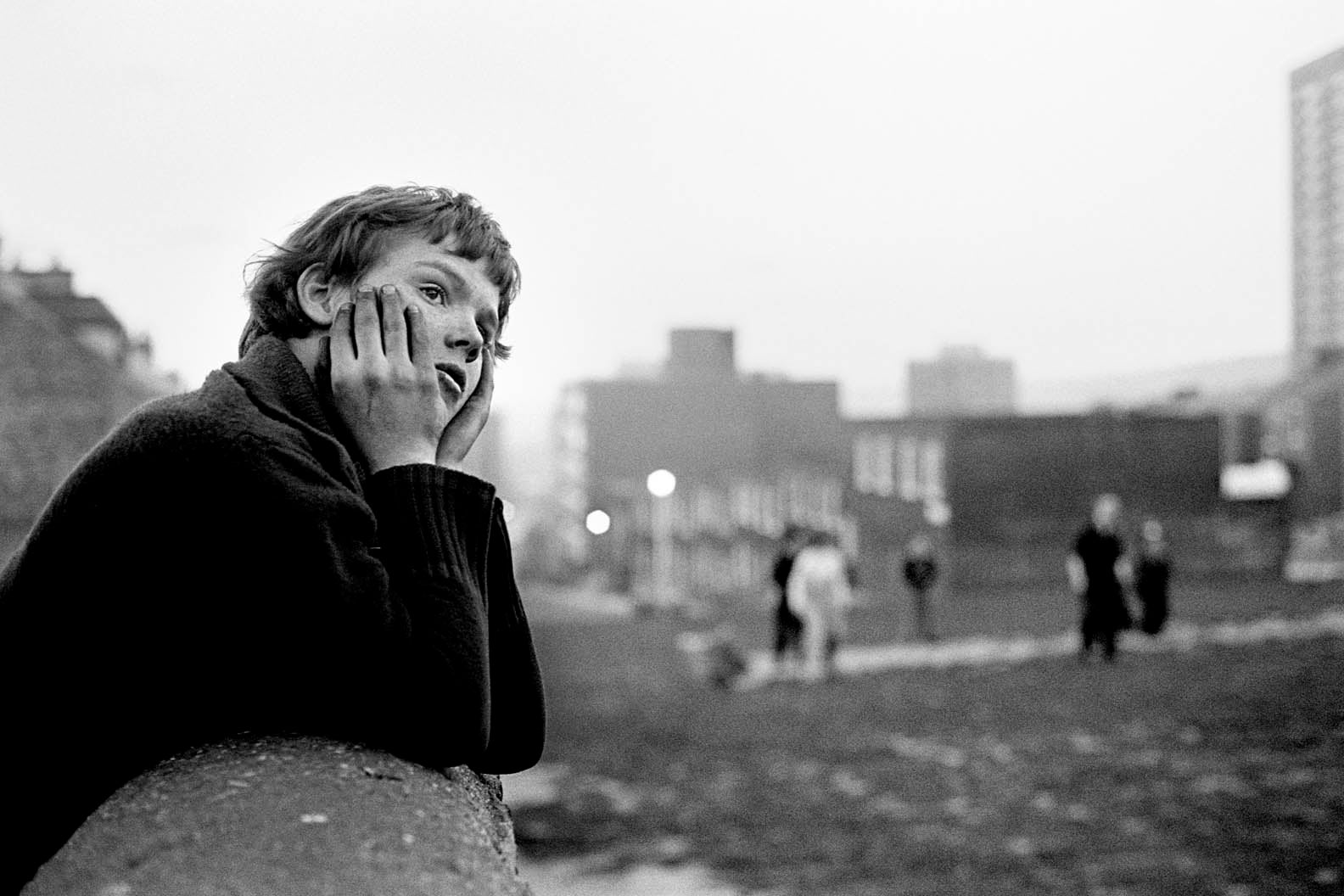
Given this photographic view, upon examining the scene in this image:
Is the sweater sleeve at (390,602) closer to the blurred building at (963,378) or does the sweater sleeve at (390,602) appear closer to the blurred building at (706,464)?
the blurred building at (706,464)

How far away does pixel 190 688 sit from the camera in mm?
937

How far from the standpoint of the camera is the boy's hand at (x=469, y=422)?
3.91 ft

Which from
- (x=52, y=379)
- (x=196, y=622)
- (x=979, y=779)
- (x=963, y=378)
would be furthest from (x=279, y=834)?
(x=963, y=378)

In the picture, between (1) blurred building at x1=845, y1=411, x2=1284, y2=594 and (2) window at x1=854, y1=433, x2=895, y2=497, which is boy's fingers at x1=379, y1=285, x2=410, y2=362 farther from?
(2) window at x1=854, y1=433, x2=895, y2=497

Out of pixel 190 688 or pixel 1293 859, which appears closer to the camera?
pixel 190 688

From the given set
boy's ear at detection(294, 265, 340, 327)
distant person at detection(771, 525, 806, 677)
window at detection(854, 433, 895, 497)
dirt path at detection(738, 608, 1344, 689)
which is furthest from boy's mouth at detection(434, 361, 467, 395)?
window at detection(854, 433, 895, 497)

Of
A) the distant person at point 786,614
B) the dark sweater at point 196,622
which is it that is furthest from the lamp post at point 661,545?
the dark sweater at point 196,622

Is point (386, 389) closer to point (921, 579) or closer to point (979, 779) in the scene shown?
point (979, 779)

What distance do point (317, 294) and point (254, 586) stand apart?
13.0 inches

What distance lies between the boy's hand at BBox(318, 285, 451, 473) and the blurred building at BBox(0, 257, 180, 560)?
6.57 m

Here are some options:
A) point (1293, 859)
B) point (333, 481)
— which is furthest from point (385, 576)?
point (1293, 859)

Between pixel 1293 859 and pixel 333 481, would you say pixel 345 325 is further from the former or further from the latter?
pixel 1293 859

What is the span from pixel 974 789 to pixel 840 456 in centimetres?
2194

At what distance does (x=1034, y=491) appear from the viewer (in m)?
26.9
